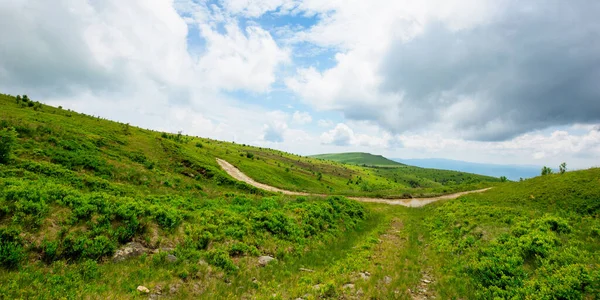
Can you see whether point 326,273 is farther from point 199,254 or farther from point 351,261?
point 199,254

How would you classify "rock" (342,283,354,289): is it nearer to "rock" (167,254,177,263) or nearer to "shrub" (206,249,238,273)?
"shrub" (206,249,238,273)

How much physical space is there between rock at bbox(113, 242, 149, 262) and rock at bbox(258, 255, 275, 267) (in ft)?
19.6

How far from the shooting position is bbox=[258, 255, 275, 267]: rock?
14.6 meters

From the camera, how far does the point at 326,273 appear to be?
13906 millimetres

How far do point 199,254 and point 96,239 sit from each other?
15.4ft

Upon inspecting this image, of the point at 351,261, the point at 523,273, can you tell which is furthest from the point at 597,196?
the point at 351,261

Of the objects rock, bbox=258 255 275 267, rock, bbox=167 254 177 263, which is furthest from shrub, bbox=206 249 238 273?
rock, bbox=258 255 275 267

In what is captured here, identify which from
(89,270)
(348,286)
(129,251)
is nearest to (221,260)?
(129,251)

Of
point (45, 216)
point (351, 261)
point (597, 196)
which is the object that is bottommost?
point (351, 261)

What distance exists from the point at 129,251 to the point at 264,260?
6976 mm

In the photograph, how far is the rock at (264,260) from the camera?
574 inches

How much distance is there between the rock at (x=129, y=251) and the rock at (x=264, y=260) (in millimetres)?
5985

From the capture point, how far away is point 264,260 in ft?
49.0

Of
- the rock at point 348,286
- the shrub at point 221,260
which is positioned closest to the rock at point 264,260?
the shrub at point 221,260
